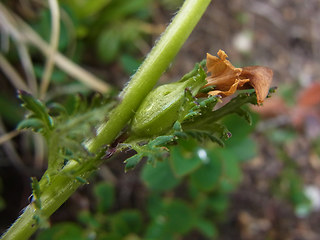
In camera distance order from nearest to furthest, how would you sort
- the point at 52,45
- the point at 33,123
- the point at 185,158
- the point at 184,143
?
1. the point at 33,123
2. the point at 184,143
3. the point at 185,158
4. the point at 52,45

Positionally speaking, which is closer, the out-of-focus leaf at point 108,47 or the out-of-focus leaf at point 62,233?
the out-of-focus leaf at point 62,233

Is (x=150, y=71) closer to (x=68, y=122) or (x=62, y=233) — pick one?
(x=68, y=122)

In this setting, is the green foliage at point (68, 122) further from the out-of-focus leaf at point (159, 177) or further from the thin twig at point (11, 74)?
the thin twig at point (11, 74)

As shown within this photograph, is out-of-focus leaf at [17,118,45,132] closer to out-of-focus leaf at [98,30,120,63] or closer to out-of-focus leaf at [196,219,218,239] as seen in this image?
out-of-focus leaf at [196,219,218,239]

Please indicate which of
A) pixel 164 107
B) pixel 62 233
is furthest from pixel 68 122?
pixel 62 233

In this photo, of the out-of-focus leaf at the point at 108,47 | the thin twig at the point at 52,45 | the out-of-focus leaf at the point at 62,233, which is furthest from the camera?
the out-of-focus leaf at the point at 108,47

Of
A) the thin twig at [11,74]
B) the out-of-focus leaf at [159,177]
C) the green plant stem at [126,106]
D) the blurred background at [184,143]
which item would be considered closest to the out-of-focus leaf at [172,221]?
the blurred background at [184,143]
